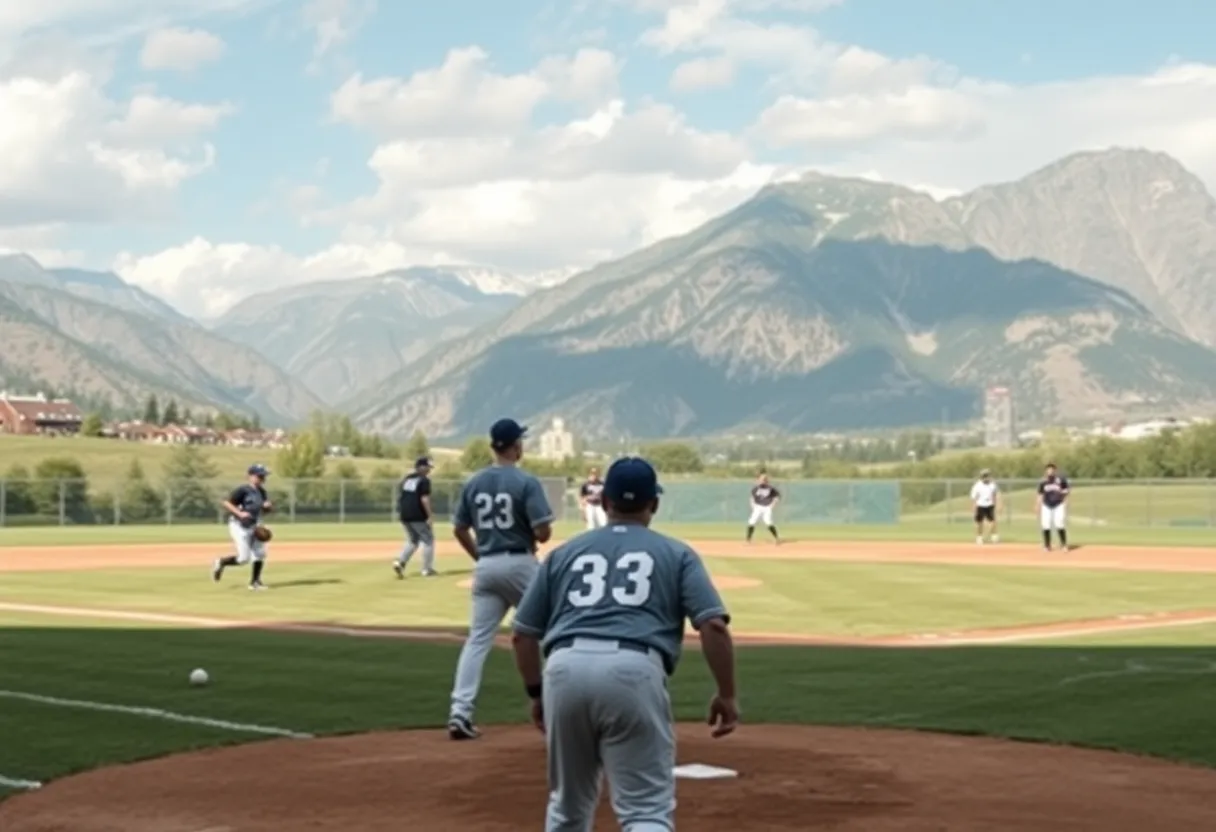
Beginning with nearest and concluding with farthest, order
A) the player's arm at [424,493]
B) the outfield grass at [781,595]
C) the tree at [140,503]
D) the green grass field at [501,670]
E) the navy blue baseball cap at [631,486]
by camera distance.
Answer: the navy blue baseball cap at [631,486] < the green grass field at [501,670] < the outfield grass at [781,595] < the player's arm at [424,493] < the tree at [140,503]

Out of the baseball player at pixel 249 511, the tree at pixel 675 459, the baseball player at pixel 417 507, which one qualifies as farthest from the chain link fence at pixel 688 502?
the tree at pixel 675 459

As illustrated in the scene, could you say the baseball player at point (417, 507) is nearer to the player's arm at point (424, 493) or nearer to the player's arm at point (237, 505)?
the player's arm at point (424, 493)

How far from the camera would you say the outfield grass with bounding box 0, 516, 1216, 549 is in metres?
52.4

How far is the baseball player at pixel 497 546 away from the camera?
1204 centimetres

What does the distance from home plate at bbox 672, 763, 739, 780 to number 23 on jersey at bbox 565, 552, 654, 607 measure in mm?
4160

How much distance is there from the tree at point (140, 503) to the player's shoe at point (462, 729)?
59.2m

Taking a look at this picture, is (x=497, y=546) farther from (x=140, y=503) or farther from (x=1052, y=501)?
(x=140, y=503)

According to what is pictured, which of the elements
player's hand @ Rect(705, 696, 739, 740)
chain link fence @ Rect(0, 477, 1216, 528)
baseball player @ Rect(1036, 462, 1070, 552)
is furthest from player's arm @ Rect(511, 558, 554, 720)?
chain link fence @ Rect(0, 477, 1216, 528)

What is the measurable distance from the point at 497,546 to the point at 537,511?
1.31 ft

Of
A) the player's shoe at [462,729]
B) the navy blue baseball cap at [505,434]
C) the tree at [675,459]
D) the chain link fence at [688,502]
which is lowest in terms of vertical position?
the player's shoe at [462,729]

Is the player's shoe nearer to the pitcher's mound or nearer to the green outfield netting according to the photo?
the pitcher's mound

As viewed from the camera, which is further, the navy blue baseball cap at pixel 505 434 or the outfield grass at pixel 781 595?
the outfield grass at pixel 781 595

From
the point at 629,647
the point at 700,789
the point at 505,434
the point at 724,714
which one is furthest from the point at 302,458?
the point at 629,647

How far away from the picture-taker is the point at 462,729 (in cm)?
1230
